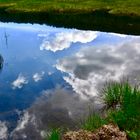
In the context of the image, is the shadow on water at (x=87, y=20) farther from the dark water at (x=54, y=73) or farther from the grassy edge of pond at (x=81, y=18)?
the dark water at (x=54, y=73)

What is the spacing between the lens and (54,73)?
34094 millimetres

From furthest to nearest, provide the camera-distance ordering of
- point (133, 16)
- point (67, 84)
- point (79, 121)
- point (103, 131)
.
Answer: point (133, 16) → point (67, 84) → point (79, 121) → point (103, 131)

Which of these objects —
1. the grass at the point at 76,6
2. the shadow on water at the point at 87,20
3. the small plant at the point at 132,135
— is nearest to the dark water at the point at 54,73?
the shadow on water at the point at 87,20

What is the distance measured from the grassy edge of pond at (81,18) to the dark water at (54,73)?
472 centimetres

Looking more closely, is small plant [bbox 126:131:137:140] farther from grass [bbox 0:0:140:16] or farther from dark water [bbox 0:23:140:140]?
grass [bbox 0:0:140:16]

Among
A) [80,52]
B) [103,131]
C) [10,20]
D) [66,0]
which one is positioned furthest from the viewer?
[66,0]

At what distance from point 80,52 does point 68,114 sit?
18.8m

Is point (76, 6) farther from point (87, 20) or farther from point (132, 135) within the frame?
point (132, 135)

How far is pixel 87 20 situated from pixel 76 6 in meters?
10.1

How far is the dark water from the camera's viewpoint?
24.0m

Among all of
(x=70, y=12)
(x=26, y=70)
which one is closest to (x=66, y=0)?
(x=70, y=12)

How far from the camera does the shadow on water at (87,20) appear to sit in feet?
192

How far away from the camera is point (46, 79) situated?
106 ft

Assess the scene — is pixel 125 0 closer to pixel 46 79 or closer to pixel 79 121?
pixel 46 79
